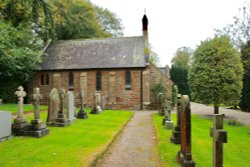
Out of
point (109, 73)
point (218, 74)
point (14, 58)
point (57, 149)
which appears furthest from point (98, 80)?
point (57, 149)

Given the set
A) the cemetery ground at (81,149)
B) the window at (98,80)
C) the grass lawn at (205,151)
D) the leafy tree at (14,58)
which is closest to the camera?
the cemetery ground at (81,149)

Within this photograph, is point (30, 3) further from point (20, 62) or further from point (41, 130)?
point (20, 62)

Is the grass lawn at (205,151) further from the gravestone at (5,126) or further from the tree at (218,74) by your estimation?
the tree at (218,74)

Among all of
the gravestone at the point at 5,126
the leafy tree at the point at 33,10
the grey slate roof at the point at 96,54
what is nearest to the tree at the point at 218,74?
the grey slate roof at the point at 96,54

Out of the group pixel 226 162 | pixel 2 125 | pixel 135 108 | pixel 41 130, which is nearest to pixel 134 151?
pixel 226 162

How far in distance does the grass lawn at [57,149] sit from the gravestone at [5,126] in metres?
0.30

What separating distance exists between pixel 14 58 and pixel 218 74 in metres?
18.3

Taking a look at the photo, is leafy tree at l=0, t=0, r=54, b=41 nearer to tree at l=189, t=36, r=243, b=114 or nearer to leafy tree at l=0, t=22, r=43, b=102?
tree at l=189, t=36, r=243, b=114

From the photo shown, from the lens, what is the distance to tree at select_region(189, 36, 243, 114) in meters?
18.7

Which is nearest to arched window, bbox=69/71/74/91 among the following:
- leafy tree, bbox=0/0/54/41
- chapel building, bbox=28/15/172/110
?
chapel building, bbox=28/15/172/110

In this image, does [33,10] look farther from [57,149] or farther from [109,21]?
[109,21]

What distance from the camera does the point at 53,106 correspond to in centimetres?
1345

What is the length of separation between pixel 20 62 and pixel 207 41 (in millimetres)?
18264

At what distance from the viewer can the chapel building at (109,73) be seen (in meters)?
27.6
